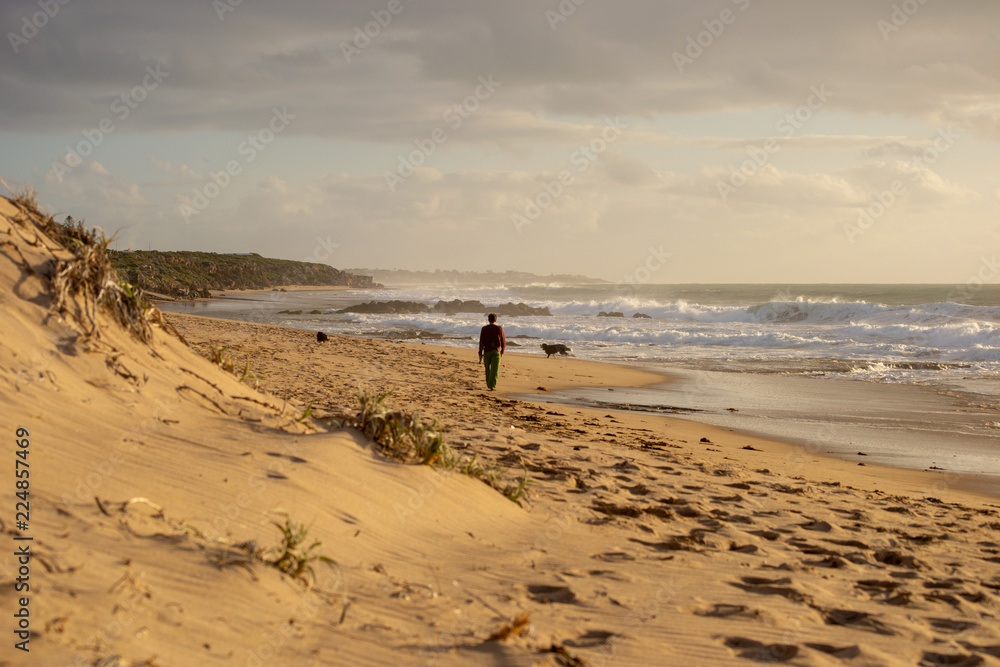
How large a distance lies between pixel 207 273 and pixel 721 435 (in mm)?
63828

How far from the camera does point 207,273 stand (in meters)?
64.7

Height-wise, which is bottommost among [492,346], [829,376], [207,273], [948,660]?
[948,660]

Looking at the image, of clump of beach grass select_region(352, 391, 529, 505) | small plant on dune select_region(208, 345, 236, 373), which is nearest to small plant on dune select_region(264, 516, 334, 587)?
clump of beach grass select_region(352, 391, 529, 505)

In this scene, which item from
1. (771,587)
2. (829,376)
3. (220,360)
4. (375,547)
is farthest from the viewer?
(829,376)

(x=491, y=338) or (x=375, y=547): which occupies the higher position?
(x=491, y=338)

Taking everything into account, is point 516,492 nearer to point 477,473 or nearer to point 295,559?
point 477,473

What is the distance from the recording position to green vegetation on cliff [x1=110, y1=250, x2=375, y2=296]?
48.7 meters

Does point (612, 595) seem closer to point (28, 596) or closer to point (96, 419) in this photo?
point (28, 596)

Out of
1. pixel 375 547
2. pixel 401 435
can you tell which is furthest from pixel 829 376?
pixel 375 547

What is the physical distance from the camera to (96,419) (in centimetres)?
396

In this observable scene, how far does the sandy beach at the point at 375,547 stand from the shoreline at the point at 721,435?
1.12 metres

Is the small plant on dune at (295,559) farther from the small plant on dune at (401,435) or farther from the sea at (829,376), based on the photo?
the sea at (829,376)

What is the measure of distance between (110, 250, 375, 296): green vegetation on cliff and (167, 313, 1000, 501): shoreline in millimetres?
24885

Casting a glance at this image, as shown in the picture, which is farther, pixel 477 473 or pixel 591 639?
pixel 477 473
